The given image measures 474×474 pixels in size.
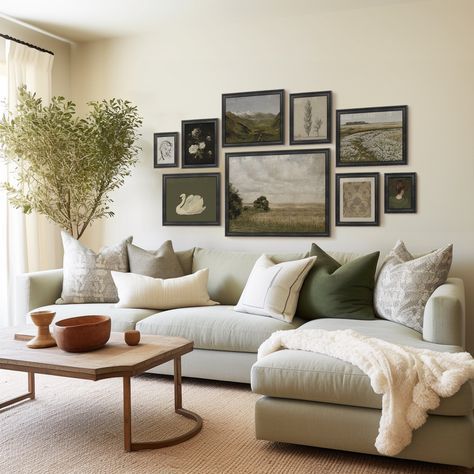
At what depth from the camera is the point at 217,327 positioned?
3.59m

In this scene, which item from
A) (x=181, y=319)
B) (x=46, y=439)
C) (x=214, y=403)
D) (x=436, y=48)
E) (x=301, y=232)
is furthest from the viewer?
(x=301, y=232)

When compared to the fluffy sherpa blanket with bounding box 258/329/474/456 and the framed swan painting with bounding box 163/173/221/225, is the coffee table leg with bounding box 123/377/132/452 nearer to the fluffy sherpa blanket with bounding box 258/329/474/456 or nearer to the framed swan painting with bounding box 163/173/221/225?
the fluffy sherpa blanket with bounding box 258/329/474/456

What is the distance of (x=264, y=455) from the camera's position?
8.61ft

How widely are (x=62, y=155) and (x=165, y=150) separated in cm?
88

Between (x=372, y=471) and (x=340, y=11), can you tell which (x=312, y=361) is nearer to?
(x=372, y=471)

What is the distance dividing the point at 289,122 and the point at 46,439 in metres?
2.90

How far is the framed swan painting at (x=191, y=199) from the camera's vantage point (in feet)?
15.9

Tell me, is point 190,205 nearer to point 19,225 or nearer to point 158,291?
point 158,291

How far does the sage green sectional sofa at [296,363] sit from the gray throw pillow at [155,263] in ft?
0.72

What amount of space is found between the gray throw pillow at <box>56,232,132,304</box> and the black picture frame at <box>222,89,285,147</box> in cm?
134

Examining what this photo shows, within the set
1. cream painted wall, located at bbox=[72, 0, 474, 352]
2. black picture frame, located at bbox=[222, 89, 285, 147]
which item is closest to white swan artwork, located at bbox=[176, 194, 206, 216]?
cream painted wall, located at bbox=[72, 0, 474, 352]

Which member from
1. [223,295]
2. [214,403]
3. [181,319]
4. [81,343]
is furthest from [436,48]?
[81,343]

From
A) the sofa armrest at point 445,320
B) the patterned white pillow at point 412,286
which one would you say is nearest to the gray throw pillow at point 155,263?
the patterned white pillow at point 412,286

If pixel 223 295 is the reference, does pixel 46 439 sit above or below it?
below
